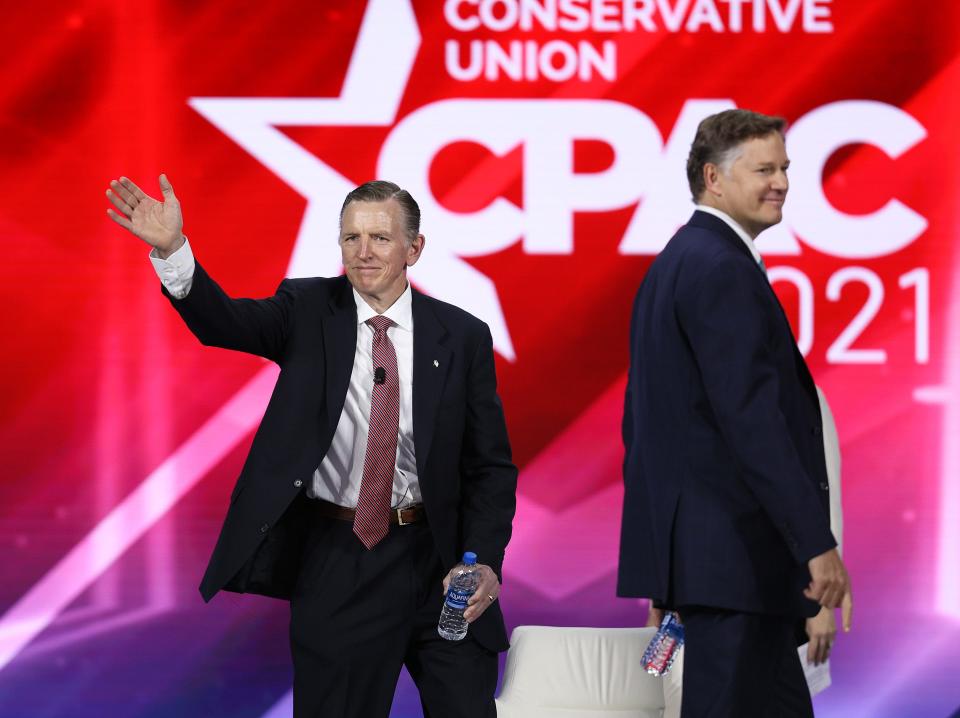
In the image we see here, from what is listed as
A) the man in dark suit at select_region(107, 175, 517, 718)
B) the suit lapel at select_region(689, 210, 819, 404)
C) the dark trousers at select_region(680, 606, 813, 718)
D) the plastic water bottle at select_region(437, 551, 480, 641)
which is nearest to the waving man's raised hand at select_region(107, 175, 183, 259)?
the man in dark suit at select_region(107, 175, 517, 718)

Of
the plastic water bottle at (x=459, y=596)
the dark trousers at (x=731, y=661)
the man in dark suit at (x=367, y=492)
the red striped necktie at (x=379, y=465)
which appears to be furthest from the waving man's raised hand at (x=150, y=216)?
the dark trousers at (x=731, y=661)

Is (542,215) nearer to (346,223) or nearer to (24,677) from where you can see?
(346,223)

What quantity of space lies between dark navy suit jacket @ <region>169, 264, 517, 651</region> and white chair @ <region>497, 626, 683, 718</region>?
0.78 m

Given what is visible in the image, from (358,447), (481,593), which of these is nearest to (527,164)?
(358,447)

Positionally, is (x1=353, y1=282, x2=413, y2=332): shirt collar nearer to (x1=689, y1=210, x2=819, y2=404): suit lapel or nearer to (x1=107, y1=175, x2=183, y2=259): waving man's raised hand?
(x1=107, y1=175, x2=183, y2=259): waving man's raised hand

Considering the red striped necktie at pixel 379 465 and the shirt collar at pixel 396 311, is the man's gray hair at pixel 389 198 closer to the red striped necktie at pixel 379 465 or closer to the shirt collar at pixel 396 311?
the shirt collar at pixel 396 311

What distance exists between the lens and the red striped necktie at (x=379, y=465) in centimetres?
263

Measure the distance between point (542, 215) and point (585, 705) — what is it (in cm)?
166

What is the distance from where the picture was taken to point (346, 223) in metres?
2.75

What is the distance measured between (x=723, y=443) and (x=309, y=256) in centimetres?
220

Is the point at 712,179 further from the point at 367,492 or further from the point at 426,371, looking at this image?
the point at 367,492

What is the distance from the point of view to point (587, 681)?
3.49 m

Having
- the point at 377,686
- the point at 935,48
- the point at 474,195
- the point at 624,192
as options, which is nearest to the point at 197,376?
the point at 474,195

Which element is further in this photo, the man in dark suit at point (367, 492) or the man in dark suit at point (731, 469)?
the man in dark suit at point (367, 492)
